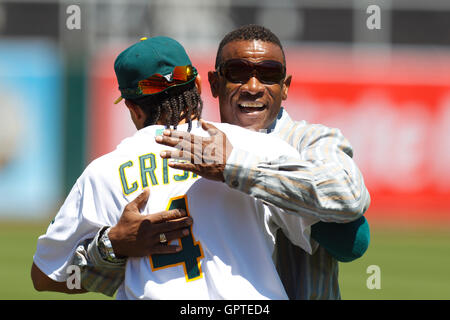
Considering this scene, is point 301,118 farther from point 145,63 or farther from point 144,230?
point 144,230

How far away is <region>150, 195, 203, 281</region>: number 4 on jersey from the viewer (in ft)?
8.05

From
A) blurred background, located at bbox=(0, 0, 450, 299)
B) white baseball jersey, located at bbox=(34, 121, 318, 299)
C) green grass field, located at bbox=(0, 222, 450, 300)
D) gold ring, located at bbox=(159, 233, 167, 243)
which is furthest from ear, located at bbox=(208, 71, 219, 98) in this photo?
blurred background, located at bbox=(0, 0, 450, 299)

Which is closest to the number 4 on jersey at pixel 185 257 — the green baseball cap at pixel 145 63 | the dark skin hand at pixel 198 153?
the dark skin hand at pixel 198 153

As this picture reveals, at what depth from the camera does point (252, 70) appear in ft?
10.3

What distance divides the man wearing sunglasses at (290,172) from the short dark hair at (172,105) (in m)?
0.35

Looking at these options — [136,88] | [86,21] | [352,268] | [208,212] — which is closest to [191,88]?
[136,88]

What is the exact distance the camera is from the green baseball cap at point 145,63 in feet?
8.98


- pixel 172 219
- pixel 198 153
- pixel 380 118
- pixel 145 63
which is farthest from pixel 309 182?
pixel 380 118

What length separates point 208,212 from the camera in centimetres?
248

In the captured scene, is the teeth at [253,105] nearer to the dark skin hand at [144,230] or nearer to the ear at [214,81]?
the ear at [214,81]

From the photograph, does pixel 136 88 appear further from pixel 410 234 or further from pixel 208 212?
pixel 410 234

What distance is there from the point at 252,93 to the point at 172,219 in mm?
945

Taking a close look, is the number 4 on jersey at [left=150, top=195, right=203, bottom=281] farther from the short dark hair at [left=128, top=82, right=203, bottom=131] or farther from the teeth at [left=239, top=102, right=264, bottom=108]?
the teeth at [left=239, top=102, right=264, bottom=108]

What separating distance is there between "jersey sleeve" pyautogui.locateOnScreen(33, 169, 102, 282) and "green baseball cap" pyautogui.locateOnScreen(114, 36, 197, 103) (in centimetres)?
41
